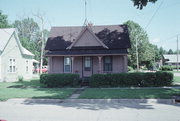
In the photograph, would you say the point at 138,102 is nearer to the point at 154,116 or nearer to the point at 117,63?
the point at 154,116

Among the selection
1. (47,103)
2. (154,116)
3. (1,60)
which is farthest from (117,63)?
(1,60)

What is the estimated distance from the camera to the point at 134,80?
15.5 meters

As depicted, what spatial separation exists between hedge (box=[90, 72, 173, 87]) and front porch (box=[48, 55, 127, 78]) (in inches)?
136

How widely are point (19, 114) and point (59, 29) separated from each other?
17434 millimetres

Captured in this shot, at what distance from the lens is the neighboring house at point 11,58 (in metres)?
22.4

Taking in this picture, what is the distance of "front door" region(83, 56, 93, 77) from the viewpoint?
19609 millimetres

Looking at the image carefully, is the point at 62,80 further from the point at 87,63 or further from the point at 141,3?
the point at 141,3

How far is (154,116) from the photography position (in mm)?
7004

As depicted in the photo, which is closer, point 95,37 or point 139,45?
point 95,37

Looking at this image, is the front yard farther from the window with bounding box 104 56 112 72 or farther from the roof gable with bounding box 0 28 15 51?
the roof gable with bounding box 0 28 15 51

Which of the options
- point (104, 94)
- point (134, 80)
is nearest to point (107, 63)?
point (134, 80)

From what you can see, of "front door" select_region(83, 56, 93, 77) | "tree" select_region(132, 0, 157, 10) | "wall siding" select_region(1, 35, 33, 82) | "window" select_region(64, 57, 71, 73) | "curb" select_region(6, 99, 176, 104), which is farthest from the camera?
"wall siding" select_region(1, 35, 33, 82)

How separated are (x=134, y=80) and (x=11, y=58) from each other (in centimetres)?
1809

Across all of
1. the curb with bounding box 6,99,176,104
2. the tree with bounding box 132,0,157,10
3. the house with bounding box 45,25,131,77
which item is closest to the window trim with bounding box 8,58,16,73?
the house with bounding box 45,25,131,77
